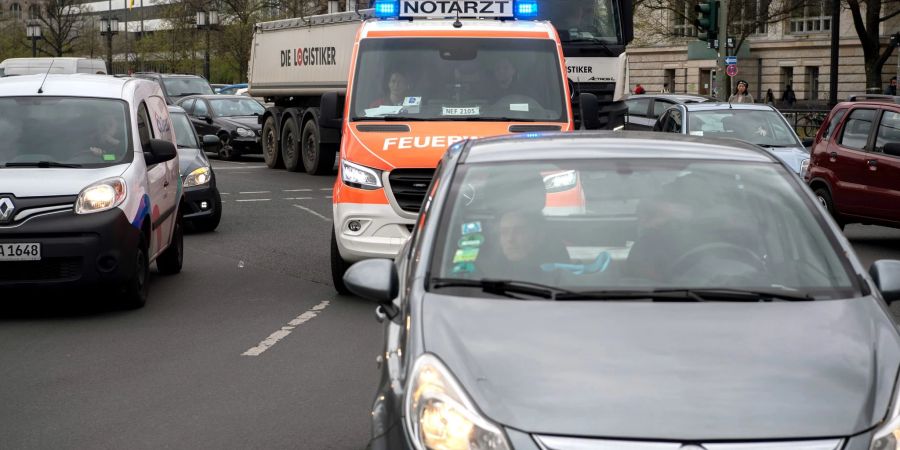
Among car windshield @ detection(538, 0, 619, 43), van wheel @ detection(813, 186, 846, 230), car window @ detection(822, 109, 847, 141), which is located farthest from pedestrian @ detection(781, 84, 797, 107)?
van wheel @ detection(813, 186, 846, 230)

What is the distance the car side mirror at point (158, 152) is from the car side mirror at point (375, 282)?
6.23m

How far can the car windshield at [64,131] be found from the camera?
10.5 metres

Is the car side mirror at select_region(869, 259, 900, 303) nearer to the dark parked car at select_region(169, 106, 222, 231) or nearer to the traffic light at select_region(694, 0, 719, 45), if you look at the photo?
the dark parked car at select_region(169, 106, 222, 231)

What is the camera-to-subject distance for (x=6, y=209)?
32.1 feet

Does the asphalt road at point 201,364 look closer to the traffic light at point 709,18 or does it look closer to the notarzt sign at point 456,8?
the notarzt sign at point 456,8

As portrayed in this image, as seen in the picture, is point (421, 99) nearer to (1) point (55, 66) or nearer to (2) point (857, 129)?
(2) point (857, 129)

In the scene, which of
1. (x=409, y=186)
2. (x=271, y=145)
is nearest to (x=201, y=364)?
(x=409, y=186)

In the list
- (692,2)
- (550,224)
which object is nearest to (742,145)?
(550,224)

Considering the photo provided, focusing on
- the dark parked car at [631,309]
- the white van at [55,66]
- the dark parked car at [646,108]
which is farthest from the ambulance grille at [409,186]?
the white van at [55,66]

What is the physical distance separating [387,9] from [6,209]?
427 centimetres

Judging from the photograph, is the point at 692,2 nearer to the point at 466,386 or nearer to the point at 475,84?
the point at 475,84

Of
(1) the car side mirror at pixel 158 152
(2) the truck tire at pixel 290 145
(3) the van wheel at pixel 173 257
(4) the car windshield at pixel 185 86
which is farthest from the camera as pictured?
(4) the car windshield at pixel 185 86

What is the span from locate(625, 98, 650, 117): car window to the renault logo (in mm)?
18498

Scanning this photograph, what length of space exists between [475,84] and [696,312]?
759 centimetres
